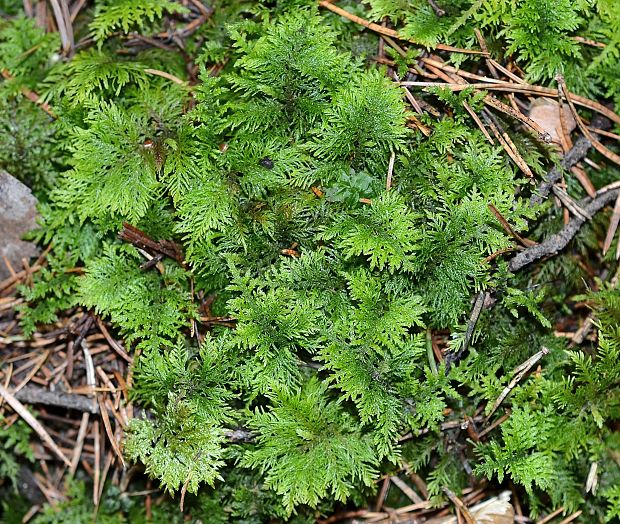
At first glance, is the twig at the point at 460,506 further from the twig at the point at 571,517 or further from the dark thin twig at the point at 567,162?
the dark thin twig at the point at 567,162

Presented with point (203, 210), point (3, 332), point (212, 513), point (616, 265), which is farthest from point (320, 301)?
point (3, 332)

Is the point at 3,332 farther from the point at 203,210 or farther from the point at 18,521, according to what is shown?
the point at 203,210

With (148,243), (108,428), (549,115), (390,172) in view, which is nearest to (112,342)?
(108,428)

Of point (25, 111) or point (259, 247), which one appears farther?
point (25, 111)

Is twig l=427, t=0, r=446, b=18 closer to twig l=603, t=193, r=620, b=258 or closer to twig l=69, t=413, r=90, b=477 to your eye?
twig l=603, t=193, r=620, b=258

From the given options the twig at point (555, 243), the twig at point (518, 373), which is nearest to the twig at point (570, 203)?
the twig at point (555, 243)

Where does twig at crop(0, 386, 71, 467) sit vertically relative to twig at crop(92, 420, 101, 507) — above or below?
above

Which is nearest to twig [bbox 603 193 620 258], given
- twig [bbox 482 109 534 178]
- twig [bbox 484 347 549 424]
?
twig [bbox 482 109 534 178]
